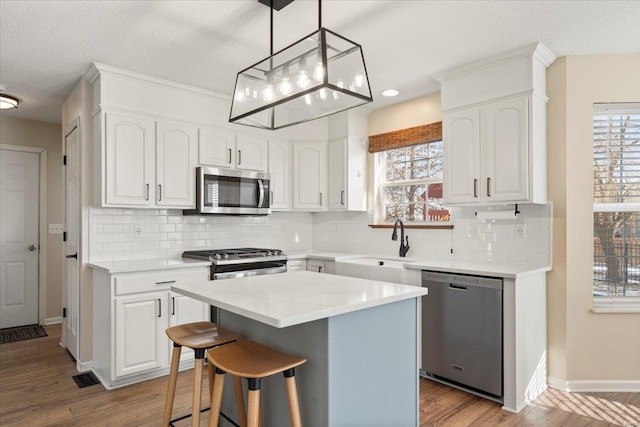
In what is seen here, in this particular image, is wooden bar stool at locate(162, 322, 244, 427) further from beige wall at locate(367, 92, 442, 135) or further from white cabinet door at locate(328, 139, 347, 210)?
beige wall at locate(367, 92, 442, 135)

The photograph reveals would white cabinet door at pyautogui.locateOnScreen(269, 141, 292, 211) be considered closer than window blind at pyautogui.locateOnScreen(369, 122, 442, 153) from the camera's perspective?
No

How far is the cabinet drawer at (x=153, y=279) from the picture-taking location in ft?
10.1

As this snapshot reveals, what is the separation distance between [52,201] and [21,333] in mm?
1596

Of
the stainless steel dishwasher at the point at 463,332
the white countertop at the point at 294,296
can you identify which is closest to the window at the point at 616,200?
the stainless steel dishwasher at the point at 463,332

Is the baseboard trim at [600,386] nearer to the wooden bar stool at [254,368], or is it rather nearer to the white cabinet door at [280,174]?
the wooden bar stool at [254,368]

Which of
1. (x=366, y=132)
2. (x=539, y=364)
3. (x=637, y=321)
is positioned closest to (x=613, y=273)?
(x=637, y=321)

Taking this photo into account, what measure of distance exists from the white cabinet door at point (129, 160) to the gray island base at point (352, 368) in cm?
185

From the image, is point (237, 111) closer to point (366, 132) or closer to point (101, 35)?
point (101, 35)

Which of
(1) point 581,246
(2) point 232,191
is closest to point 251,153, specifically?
(2) point 232,191

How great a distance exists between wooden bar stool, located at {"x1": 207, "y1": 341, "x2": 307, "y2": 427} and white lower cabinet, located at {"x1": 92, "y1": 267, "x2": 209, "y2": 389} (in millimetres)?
1556

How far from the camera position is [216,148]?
403 cm

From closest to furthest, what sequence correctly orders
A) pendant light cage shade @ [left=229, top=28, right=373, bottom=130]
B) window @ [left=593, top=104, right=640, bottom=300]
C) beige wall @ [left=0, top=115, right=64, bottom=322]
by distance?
pendant light cage shade @ [left=229, top=28, right=373, bottom=130]
window @ [left=593, top=104, right=640, bottom=300]
beige wall @ [left=0, top=115, right=64, bottom=322]

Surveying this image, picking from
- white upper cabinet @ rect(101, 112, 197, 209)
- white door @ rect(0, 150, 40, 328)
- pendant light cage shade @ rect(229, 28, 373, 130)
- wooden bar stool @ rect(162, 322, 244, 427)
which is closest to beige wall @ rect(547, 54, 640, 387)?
pendant light cage shade @ rect(229, 28, 373, 130)

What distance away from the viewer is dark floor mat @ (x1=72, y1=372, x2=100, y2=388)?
320cm
